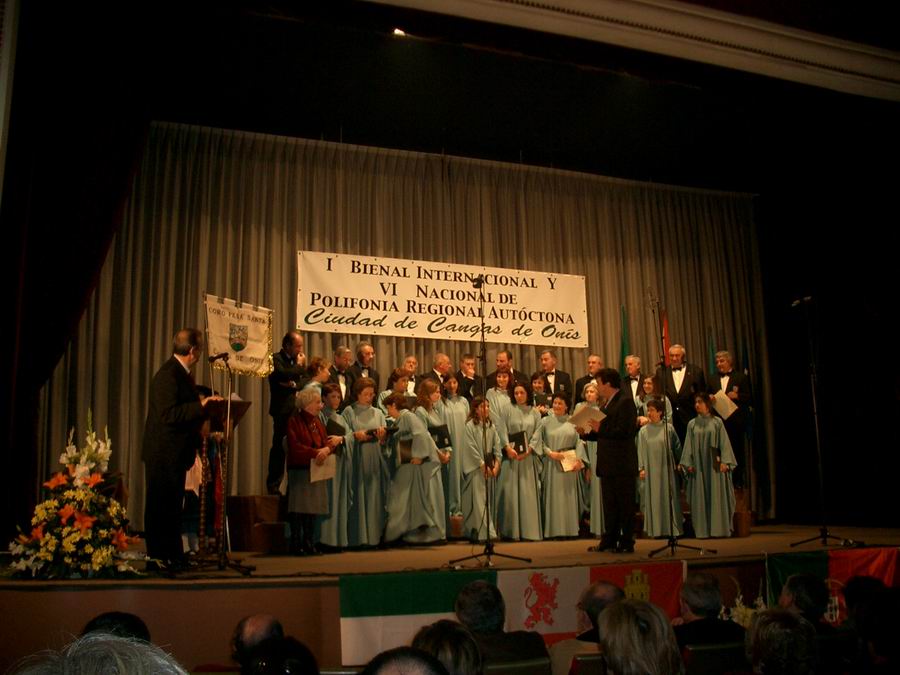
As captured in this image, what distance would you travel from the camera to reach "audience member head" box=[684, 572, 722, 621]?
338 cm

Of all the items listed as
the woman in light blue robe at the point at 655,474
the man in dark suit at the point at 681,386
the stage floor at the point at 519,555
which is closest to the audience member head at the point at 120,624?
the stage floor at the point at 519,555

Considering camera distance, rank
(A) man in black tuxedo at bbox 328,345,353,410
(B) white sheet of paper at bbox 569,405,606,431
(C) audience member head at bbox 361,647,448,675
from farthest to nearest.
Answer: (A) man in black tuxedo at bbox 328,345,353,410 < (B) white sheet of paper at bbox 569,405,606,431 < (C) audience member head at bbox 361,647,448,675

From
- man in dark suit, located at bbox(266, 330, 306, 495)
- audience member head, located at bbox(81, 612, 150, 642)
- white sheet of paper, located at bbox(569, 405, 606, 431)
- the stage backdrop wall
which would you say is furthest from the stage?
the stage backdrop wall

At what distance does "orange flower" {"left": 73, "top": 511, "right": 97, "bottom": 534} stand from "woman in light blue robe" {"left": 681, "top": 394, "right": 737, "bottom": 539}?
6.23 m

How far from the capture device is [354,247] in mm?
10648

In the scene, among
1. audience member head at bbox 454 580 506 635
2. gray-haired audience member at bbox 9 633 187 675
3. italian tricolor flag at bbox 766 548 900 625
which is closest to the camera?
gray-haired audience member at bbox 9 633 187 675

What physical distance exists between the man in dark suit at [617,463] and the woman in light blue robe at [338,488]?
2434 millimetres

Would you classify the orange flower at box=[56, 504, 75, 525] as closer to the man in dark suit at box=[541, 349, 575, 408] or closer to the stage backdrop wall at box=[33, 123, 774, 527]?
the stage backdrop wall at box=[33, 123, 774, 527]

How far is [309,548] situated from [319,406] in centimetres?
128

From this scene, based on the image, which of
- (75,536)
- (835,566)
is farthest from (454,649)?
(835,566)

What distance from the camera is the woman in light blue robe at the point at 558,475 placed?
30.2ft

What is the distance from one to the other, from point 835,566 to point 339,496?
4.35 metres

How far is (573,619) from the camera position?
5.73m

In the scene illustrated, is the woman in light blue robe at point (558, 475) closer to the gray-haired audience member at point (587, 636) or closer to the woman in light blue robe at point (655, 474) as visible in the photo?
the woman in light blue robe at point (655, 474)
